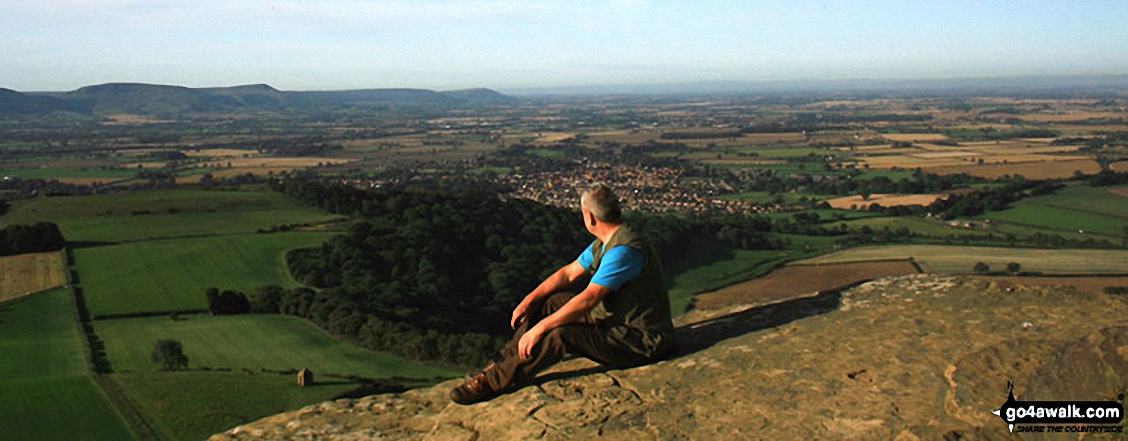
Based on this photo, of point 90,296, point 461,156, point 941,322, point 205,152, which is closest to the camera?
point 941,322

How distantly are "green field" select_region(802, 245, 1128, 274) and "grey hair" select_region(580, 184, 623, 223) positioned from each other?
3421 cm

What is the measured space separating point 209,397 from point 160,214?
3841 centimetres

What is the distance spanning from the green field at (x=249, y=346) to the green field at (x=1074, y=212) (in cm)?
4598

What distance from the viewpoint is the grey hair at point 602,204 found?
634 cm

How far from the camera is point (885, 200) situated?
67.7 m

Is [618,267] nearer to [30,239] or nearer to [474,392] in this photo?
[474,392]

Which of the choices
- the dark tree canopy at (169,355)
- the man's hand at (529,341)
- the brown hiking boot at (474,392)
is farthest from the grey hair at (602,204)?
the dark tree canopy at (169,355)

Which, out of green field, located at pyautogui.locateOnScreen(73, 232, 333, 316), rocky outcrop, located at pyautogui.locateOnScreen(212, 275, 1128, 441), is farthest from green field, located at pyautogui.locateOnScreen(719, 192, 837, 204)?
rocky outcrop, located at pyautogui.locateOnScreen(212, 275, 1128, 441)

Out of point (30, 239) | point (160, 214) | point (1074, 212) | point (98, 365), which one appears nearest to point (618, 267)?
point (98, 365)

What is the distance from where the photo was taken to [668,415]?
5.75 metres

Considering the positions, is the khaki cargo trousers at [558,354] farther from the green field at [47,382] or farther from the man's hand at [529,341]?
the green field at [47,382]

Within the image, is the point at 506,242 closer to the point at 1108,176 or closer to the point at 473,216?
the point at 473,216

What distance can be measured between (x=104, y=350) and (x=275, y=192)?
39460 mm

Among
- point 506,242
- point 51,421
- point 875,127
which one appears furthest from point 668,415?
point 875,127
